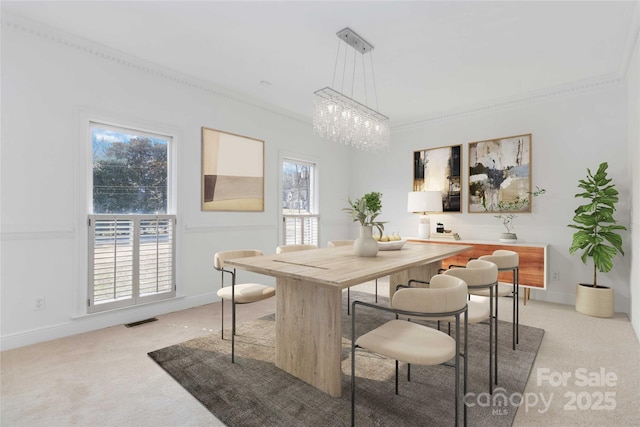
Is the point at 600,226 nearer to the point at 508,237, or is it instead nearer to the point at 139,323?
the point at 508,237

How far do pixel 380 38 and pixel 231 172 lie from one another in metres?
2.51

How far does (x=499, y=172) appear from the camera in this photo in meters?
4.61

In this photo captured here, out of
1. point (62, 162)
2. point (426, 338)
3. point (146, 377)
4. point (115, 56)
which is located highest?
point (115, 56)

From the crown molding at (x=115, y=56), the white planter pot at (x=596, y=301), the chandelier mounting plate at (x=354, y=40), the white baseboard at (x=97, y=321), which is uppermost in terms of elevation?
the chandelier mounting plate at (x=354, y=40)

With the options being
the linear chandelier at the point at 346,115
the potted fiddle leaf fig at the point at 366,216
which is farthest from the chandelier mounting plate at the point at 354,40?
the potted fiddle leaf fig at the point at 366,216

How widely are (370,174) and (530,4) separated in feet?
12.4

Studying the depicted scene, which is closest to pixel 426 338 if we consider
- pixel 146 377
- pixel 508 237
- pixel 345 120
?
pixel 146 377

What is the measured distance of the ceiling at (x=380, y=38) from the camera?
257cm

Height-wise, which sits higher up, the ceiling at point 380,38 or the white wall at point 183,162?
the ceiling at point 380,38

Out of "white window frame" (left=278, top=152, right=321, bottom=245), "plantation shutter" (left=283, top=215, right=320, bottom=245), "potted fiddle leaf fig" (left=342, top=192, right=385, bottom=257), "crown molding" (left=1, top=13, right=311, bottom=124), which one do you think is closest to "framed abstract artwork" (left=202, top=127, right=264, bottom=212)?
"white window frame" (left=278, top=152, right=321, bottom=245)

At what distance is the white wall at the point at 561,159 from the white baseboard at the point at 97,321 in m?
4.11

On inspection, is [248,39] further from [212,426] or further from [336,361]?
[212,426]

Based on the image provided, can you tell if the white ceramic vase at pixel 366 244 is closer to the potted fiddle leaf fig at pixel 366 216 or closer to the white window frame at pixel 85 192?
the potted fiddle leaf fig at pixel 366 216

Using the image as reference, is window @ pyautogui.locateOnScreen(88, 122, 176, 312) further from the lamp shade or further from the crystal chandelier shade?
the lamp shade
